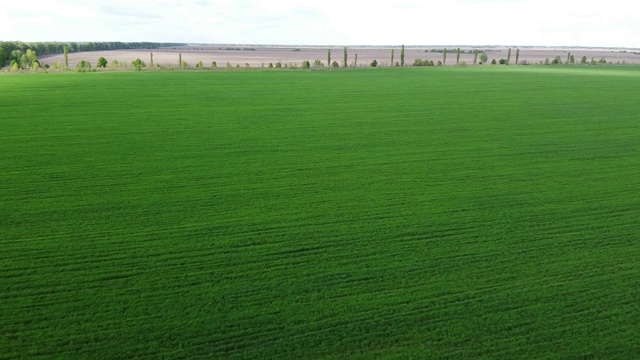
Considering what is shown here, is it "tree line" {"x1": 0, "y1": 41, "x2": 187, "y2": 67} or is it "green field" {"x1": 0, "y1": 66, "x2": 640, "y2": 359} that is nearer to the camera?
"green field" {"x1": 0, "y1": 66, "x2": 640, "y2": 359}

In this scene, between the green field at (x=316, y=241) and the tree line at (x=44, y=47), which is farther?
the tree line at (x=44, y=47)

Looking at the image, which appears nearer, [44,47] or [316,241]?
[316,241]

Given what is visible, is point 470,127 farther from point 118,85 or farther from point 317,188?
point 118,85

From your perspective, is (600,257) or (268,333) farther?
(600,257)

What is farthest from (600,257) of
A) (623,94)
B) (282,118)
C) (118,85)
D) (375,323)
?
(118,85)

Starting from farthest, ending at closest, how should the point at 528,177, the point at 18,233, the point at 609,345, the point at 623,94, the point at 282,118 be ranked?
the point at 623,94 < the point at 282,118 < the point at 528,177 < the point at 18,233 < the point at 609,345

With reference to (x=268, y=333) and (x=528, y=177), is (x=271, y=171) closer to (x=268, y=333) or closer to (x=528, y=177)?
(x=528, y=177)

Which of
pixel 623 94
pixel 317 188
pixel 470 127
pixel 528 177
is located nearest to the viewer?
pixel 317 188
